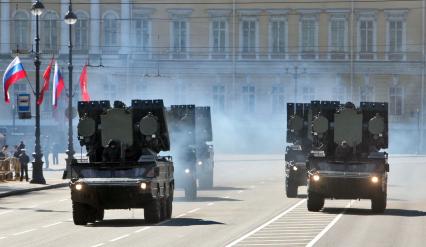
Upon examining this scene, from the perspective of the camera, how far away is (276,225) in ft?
116

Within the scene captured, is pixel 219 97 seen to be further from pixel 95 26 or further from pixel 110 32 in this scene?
pixel 95 26

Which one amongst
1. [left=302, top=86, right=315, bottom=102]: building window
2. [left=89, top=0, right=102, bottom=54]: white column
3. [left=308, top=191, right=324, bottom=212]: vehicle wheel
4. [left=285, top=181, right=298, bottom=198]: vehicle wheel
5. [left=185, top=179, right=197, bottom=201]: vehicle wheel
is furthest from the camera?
[left=89, top=0, right=102, bottom=54]: white column

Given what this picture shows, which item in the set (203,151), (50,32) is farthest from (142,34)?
(203,151)

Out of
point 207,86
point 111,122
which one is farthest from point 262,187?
point 207,86

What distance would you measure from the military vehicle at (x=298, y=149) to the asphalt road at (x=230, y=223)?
2.06 ft

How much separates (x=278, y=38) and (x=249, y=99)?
20.0 ft

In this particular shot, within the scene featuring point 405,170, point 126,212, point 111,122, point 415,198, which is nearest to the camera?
point 111,122

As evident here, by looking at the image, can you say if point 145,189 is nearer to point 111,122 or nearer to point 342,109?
point 111,122

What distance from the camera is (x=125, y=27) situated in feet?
410

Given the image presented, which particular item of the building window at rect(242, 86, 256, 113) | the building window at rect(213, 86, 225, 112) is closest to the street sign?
the building window at rect(213, 86, 225, 112)

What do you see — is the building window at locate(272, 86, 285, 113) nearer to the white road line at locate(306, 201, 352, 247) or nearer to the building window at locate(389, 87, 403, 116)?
the building window at locate(389, 87, 403, 116)

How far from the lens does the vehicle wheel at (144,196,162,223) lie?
36281mm

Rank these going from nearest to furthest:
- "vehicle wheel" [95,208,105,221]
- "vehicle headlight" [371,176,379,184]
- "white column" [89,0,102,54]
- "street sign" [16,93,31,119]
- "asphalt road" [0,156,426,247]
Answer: "asphalt road" [0,156,426,247]
"vehicle wheel" [95,208,105,221]
"vehicle headlight" [371,176,379,184]
"street sign" [16,93,31,119]
"white column" [89,0,102,54]

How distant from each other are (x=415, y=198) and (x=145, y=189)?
17.2 meters
